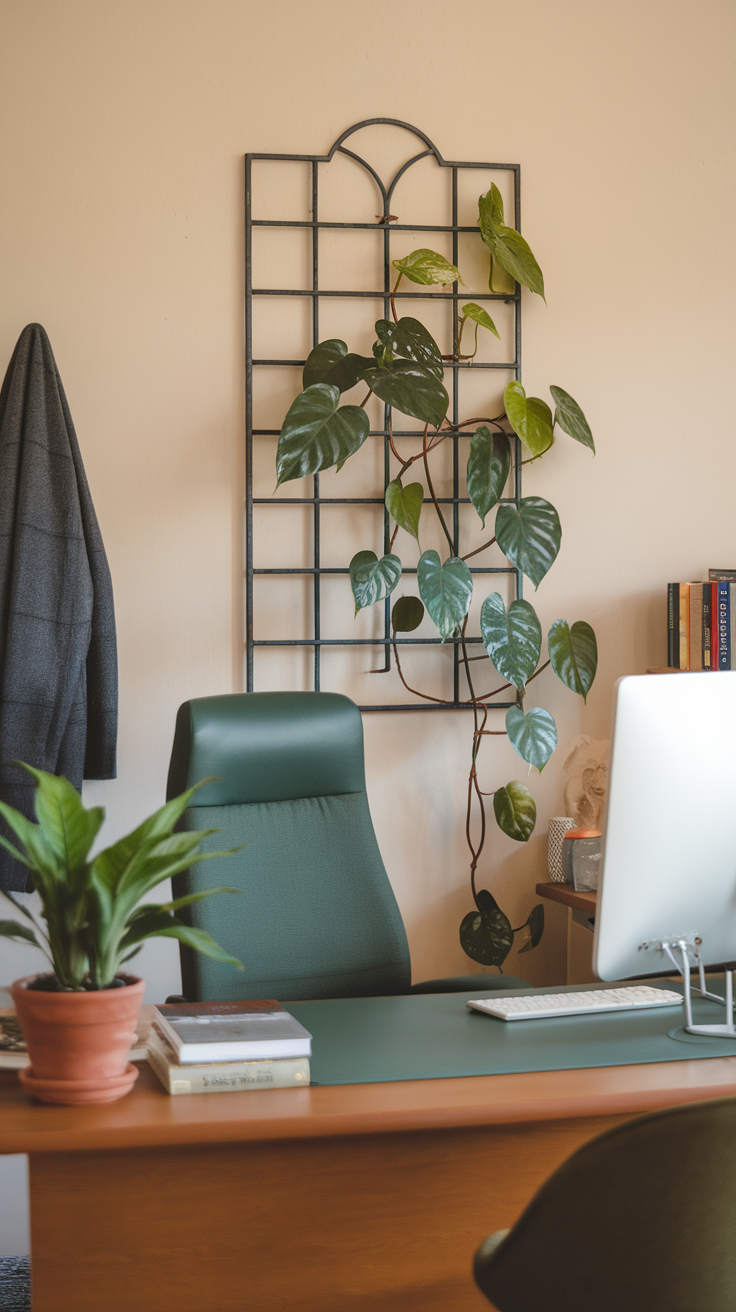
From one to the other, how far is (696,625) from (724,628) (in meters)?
0.07

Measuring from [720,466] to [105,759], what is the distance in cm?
184

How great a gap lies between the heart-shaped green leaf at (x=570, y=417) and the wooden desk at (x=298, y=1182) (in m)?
1.69

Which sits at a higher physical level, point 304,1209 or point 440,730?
point 440,730

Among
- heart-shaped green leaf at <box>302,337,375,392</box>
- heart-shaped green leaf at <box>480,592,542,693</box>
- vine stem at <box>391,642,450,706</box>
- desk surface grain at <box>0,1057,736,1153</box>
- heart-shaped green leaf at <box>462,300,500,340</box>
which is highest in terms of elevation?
heart-shaped green leaf at <box>462,300,500,340</box>

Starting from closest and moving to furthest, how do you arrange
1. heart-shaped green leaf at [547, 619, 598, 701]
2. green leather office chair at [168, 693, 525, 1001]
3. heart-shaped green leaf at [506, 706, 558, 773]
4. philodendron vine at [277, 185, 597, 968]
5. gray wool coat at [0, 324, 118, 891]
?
green leather office chair at [168, 693, 525, 1001] < gray wool coat at [0, 324, 118, 891] < philodendron vine at [277, 185, 597, 968] < heart-shaped green leaf at [506, 706, 558, 773] < heart-shaped green leaf at [547, 619, 598, 701]

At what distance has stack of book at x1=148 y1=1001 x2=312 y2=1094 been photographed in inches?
51.8

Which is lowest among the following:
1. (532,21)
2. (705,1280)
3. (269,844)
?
(705,1280)

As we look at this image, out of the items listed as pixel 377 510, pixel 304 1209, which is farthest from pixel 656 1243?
pixel 377 510

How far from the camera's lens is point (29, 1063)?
1336 mm

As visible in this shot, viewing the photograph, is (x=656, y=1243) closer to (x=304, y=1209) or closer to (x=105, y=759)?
(x=304, y=1209)

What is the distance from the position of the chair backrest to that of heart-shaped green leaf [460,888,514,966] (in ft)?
1.79

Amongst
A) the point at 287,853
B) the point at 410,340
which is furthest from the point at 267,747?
the point at 410,340

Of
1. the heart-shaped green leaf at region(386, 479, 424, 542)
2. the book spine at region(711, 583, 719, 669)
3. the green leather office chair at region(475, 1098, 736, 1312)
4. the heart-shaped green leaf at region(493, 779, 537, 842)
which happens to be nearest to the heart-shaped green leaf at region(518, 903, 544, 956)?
the heart-shaped green leaf at region(493, 779, 537, 842)

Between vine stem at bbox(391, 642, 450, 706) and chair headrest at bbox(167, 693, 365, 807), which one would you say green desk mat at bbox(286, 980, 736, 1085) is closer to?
chair headrest at bbox(167, 693, 365, 807)
